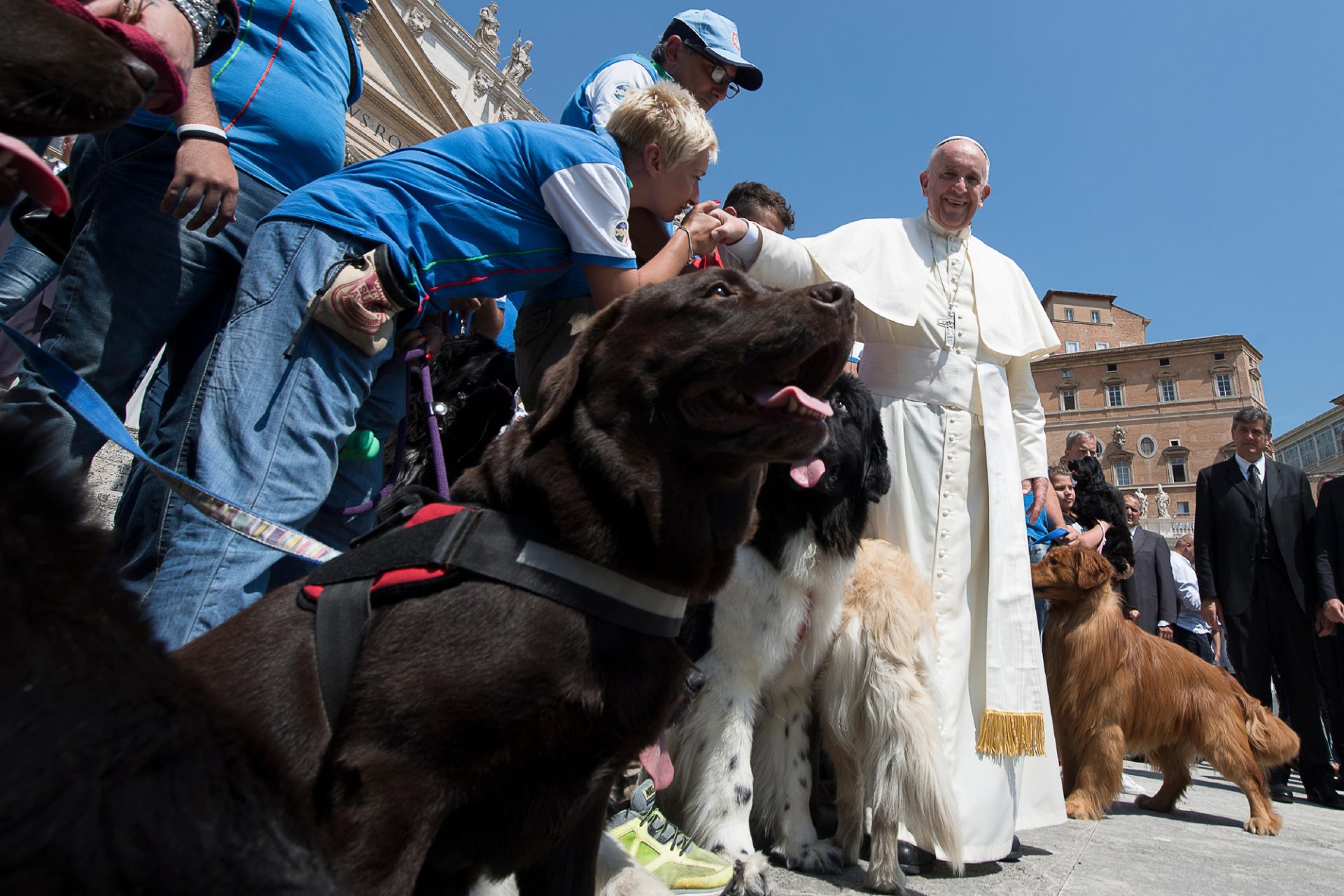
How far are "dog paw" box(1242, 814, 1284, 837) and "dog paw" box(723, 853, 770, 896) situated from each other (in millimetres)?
4147

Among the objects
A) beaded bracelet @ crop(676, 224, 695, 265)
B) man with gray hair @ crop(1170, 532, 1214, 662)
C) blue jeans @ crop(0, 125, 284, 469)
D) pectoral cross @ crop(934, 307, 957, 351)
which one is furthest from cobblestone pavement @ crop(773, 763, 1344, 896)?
man with gray hair @ crop(1170, 532, 1214, 662)

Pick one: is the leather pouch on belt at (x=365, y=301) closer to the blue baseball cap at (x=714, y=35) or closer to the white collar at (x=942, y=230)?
the blue baseball cap at (x=714, y=35)

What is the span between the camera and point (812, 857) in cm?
324

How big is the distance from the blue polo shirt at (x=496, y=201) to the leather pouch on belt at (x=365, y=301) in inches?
6.7

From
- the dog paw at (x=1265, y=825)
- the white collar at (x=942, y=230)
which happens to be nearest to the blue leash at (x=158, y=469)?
the white collar at (x=942, y=230)

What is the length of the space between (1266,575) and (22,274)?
30.5 feet

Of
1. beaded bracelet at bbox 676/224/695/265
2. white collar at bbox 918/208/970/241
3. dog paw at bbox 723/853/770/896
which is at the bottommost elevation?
dog paw at bbox 723/853/770/896

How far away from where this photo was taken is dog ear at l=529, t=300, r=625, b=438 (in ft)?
6.48

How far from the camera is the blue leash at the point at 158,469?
1468 millimetres

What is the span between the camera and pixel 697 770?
3139 mm

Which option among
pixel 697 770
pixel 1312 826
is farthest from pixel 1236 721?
pixel 697 770

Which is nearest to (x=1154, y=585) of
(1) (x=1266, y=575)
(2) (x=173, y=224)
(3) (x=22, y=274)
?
(1) (x=1266, y=575)

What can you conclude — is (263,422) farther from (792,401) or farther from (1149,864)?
(1149,864)

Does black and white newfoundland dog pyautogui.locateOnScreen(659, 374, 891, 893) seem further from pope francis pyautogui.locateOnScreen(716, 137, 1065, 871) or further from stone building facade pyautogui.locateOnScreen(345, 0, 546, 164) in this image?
stone building facade pyautogui.locateOnScreen(345, 0, 546, 164)
